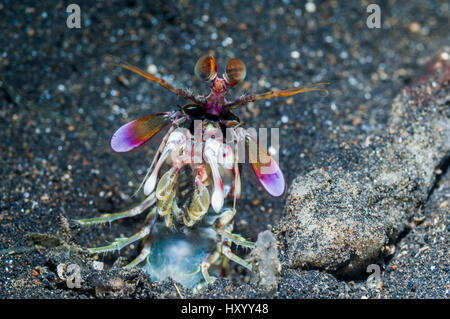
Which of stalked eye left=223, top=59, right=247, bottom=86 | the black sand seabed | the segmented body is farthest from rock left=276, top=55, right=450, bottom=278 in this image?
stalked eye left=223, top=59, right=247, bottom=86

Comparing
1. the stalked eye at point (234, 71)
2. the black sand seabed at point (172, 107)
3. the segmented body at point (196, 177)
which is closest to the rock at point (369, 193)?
the black sand seabed at point (172, 107)

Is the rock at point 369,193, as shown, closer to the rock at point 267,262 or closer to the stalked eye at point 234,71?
the rock at point 267,262

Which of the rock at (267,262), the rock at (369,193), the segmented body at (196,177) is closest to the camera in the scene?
the rock at (267,262)

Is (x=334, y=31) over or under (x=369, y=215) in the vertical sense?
over

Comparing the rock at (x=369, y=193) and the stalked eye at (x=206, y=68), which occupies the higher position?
the stalked eye at (x=206, y=68)

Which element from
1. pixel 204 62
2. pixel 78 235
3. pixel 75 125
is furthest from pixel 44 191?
pixel 204 62

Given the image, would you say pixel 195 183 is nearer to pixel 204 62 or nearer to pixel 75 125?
pixel 204 62

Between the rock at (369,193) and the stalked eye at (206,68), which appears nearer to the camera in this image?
the stalked eye at (206,68)
